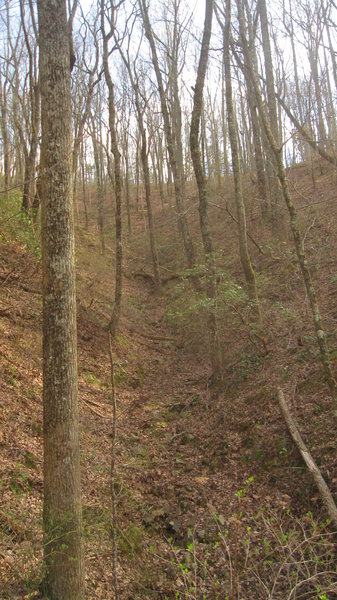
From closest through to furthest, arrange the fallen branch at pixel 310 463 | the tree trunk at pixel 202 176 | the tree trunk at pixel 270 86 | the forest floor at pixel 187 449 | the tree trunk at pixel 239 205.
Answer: the forest floor at pixel 187 449 < the fallen branch at pixel 310 463 < the tree trunk at pixel 202 176 < the tree trunk at pixel 239 205 < the tree trunk at pixel 270 86

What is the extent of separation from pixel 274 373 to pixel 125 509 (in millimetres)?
4383

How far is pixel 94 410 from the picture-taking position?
8531 mm

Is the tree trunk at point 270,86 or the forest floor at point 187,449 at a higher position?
the tree trunk at point 270,86

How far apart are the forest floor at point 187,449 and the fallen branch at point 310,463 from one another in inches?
5.2

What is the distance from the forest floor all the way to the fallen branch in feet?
0.43

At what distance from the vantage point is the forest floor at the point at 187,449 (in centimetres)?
447

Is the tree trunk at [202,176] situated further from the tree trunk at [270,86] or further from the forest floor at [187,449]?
the tree trunk at [270,86]

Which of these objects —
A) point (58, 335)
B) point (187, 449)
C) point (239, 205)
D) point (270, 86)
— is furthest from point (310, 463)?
point (270, 86)

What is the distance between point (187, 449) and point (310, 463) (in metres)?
2.77

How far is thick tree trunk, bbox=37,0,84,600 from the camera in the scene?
389 cm

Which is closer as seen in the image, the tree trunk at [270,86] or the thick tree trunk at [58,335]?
the thick tree trunk at [58,335]

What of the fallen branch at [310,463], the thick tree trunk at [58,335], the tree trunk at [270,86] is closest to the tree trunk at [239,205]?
the tree trunk at [270,86]

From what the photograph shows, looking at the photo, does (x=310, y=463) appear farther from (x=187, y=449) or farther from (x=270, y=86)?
(x=270, y=86)

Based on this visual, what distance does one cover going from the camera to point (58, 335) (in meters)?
3.94
